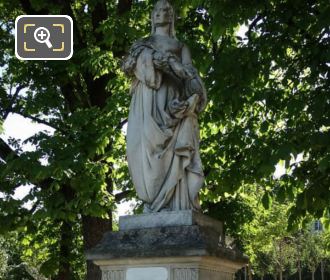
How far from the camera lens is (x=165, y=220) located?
645cm

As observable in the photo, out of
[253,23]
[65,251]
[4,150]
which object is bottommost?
[65,251]

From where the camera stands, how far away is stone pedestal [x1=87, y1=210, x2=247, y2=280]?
19.9 ft

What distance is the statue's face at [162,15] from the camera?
7.14m

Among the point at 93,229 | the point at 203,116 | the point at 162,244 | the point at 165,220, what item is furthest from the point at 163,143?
the point at 93,229

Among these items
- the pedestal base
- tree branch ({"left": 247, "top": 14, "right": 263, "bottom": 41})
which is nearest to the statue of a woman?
the pedestal base

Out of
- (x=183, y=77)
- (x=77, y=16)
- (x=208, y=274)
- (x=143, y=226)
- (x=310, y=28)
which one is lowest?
(x=208, y=274)

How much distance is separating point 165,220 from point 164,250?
16.3 inches

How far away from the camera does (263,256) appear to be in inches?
2164

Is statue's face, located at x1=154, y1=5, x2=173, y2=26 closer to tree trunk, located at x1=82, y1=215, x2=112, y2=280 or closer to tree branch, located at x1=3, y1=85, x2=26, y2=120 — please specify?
tree trunk, located at x1=82, y1=215, x2=112, y2=280

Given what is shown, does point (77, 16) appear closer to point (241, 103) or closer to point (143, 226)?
point (241, 103)

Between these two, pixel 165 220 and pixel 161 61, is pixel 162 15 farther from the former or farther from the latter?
pixel 165 220

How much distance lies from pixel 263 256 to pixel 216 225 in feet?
162

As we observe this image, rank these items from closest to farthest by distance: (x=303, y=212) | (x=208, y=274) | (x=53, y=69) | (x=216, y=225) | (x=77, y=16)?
(x=208, y=274)
(x=216, y=225)
(x=303, y=212)
(x=53, y=69)
(x=77, y=16)

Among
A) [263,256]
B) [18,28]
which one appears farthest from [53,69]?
[263,256]
